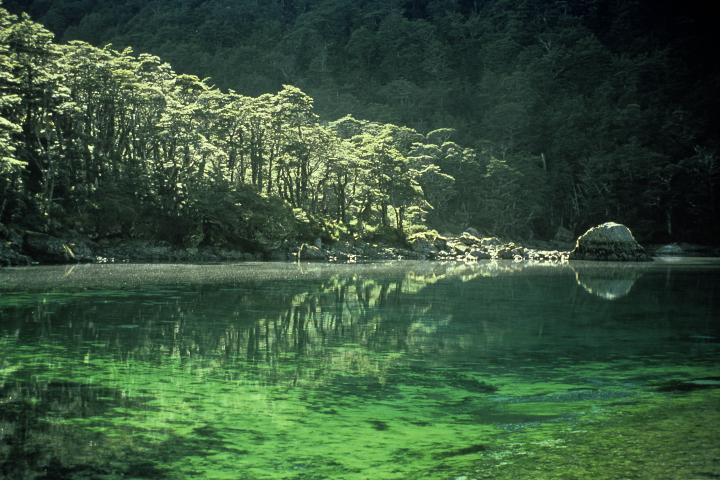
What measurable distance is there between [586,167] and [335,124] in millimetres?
38850

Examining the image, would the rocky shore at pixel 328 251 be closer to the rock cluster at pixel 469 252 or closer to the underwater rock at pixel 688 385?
the rock cluster at pixel 469 252

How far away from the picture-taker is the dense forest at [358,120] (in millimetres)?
56625

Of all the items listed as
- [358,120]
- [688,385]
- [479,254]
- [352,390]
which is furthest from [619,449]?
[358,120]

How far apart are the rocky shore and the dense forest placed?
62.2 inches

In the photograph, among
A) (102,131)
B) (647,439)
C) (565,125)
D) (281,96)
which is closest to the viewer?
(647,439)

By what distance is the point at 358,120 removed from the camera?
371 ft

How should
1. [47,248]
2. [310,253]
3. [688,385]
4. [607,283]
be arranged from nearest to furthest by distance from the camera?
[688,385] → [607,283] → [47,248] → [310,253]

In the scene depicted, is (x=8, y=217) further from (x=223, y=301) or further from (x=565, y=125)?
(x=565, y=125)

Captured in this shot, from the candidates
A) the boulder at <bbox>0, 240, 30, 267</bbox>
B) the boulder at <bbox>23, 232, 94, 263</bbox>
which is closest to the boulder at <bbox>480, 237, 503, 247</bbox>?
the boulder at <bbox>23, 232, 94, 263</bbox>

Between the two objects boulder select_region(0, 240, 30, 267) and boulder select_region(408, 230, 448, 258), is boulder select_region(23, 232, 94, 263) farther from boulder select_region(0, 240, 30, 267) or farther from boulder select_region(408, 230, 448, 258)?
boulder select_region(408, 230, 448, 258)

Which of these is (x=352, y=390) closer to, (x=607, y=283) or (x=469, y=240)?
(x=607, y=283)

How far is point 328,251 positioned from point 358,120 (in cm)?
5202

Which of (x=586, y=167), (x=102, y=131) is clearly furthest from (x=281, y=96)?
(x=586, y=167)

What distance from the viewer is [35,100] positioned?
52.1m
